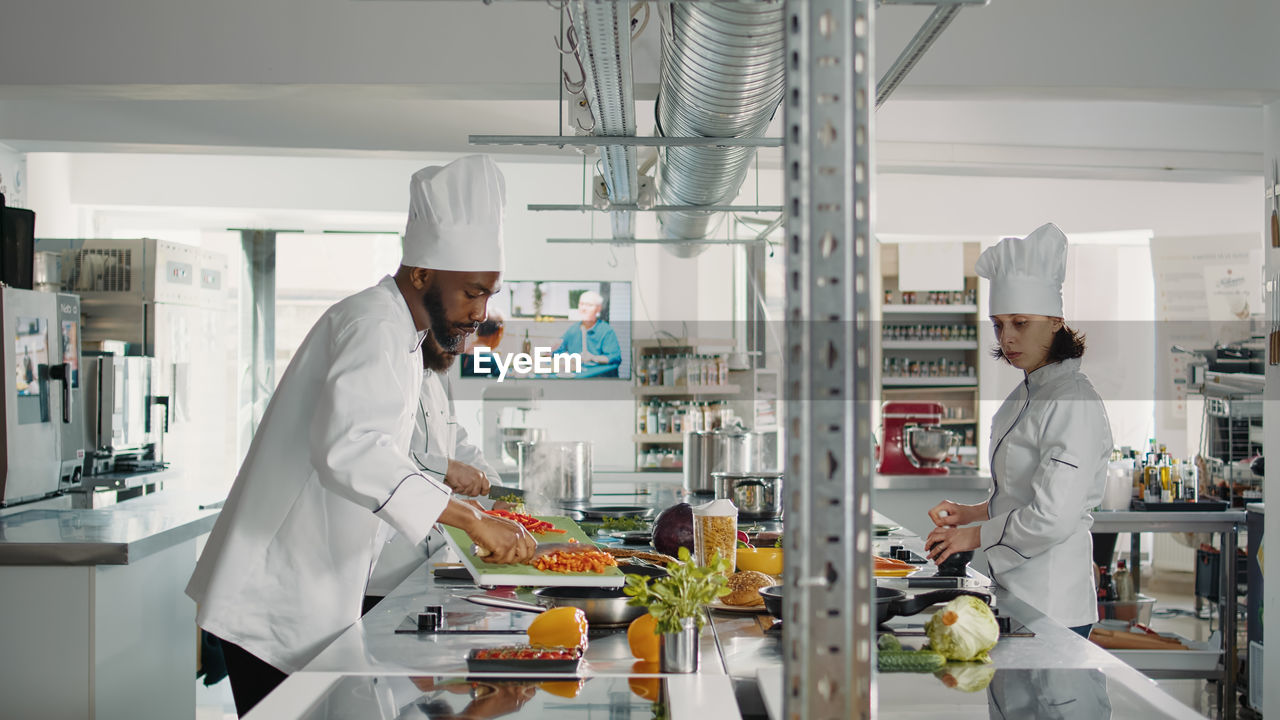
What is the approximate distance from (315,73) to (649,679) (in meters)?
3.42

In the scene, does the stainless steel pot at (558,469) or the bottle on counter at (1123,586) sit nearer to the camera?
the stainless steel pot at (558,469)

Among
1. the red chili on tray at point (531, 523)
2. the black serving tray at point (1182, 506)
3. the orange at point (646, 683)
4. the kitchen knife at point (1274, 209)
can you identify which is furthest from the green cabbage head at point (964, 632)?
the black serving tray at point (1182, 506)

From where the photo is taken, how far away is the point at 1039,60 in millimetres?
4305

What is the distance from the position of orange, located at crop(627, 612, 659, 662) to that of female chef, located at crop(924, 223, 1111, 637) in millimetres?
991

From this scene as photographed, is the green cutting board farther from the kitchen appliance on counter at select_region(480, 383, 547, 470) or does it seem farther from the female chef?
the kitchen appliance on counter at select_region(480, 383, 547, 470)

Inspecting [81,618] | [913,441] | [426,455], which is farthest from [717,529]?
[913,441]

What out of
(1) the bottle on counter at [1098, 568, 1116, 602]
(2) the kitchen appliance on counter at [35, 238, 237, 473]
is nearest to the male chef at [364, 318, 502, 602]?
(2) the kitchen appliance on counter at [35, 238, 237, 473]

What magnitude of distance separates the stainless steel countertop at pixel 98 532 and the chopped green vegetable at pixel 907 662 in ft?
7.13

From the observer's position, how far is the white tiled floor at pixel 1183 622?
4820 millimetres

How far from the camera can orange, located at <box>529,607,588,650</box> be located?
1.76 m

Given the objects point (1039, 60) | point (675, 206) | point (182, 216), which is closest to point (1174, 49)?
point (1039, 60)

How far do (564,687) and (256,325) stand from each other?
807 centimetres

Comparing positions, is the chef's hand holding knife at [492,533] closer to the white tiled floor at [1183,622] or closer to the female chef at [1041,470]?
the female chef at [1041,470]
